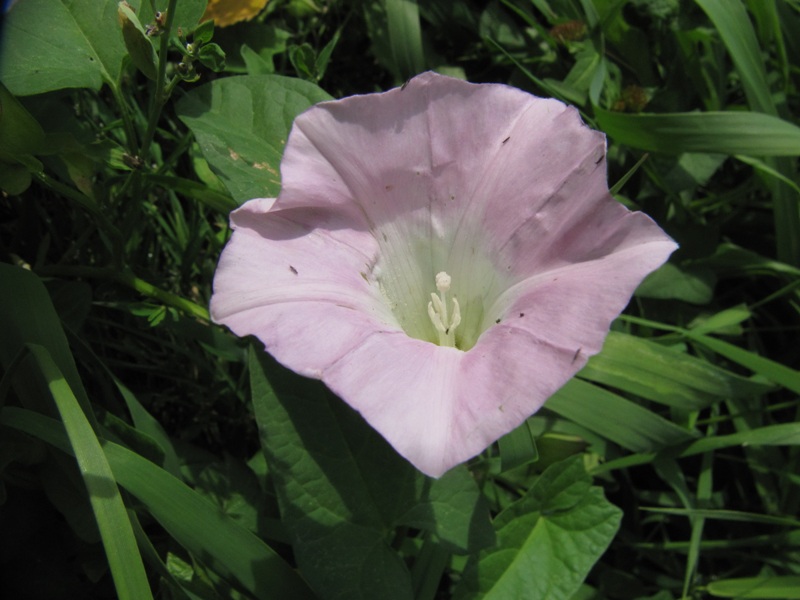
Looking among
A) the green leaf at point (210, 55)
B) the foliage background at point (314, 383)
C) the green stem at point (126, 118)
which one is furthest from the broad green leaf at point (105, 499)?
the green leaf at point (210, 55)

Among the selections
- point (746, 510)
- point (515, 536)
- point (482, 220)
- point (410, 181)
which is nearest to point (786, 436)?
point (746, 510)

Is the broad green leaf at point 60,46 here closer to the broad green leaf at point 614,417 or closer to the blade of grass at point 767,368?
the broad green leaf at point 614,417

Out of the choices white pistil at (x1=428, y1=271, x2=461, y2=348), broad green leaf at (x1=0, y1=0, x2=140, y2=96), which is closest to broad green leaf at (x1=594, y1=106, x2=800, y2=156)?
white pistil at (x1=428, y1=271, x2=461, y2=348)

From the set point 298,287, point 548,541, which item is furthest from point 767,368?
point 298,287

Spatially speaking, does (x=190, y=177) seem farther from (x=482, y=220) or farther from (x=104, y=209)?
(x=482, y=220)

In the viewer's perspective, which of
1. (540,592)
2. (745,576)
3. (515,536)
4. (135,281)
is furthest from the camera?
(745,576)

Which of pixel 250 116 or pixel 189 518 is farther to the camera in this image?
pixel 250 116

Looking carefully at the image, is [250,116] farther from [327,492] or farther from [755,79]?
[755,79]
